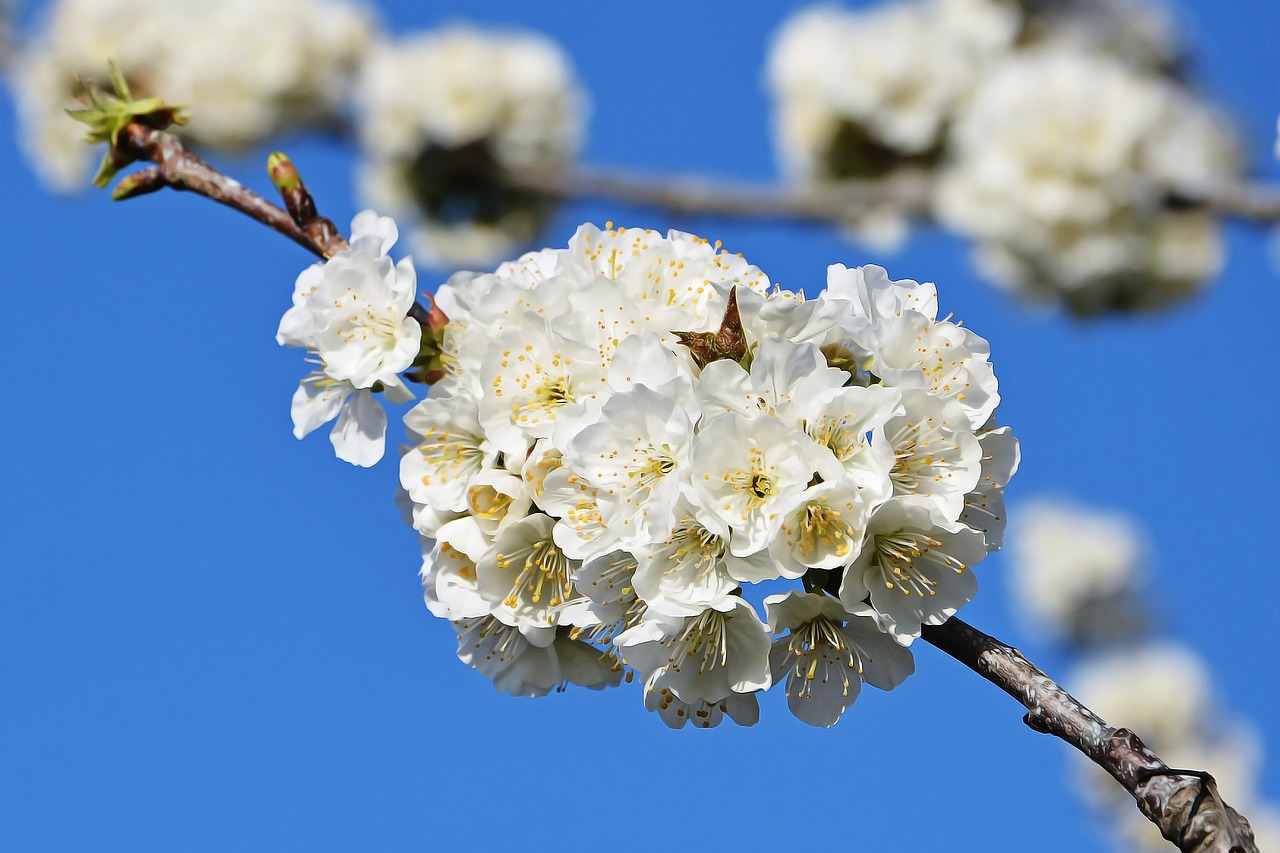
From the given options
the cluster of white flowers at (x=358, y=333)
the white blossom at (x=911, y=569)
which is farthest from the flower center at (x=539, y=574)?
the white blossom at (x=911, y=569)

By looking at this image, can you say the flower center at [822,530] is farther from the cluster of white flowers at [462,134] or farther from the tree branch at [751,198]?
the cluster of white flowers at [462,134]

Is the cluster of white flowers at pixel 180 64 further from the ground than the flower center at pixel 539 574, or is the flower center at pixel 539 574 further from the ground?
the cluster of white flowers at pixel 180 64

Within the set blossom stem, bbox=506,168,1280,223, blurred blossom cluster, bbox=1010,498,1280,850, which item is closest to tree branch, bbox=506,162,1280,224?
blossom stem, bbox=506,168,1280,223

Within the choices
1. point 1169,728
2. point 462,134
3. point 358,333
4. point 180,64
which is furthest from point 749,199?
point 1169,728

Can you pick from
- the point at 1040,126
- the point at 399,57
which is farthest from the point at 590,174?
the point at 1040,126

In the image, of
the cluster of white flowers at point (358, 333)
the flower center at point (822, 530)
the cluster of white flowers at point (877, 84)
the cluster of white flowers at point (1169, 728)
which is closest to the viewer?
the flower center at point (822, 530)

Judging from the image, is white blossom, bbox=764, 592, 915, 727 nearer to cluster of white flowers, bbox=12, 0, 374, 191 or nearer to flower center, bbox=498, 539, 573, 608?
flower center, bbox=498, 539, 573, 608

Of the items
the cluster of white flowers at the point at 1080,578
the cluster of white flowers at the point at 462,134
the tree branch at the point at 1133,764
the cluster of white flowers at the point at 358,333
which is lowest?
the tree branch at the point at 1133,764
